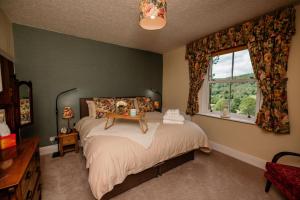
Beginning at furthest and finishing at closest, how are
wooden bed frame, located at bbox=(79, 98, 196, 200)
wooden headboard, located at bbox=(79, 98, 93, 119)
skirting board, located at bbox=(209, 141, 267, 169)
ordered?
wooden headboard, located at bbox=(79, 98, 93, 119) < skirting board, located at bbox=(209, 141, 267, 169) < wooden bed frame, located at bbox=(79, 98, 196, 200)

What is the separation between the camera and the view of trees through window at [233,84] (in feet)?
8.32

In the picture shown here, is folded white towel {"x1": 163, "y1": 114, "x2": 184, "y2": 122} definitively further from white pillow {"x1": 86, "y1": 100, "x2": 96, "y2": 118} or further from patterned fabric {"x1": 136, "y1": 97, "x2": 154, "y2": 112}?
white pillow {"x1": 86, "y1": 100, "x2": 96, "y2": 118}

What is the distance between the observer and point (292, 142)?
1.98m

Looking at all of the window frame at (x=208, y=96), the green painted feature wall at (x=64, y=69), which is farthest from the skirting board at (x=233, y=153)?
the window frame at (x=208, y=96)

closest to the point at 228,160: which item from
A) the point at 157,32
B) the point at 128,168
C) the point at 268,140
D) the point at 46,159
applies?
the point at 268,140

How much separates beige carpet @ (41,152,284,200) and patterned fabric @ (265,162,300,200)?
10.9 inches

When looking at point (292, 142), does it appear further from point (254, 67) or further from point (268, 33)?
point (268, 33)

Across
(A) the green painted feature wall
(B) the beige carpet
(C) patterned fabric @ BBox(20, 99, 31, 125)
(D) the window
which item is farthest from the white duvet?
(A) the green painted feature wall

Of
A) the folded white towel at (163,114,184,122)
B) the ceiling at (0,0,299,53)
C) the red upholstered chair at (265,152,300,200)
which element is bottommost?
the red upholstered chair at (265,152,300,200)

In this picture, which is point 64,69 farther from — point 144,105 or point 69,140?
point 144,105

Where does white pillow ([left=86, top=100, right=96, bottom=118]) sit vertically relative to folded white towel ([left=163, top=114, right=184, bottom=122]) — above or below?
above

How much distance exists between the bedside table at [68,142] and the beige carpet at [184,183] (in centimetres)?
25

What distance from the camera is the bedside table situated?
2539 mm

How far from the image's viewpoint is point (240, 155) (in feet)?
8.29
